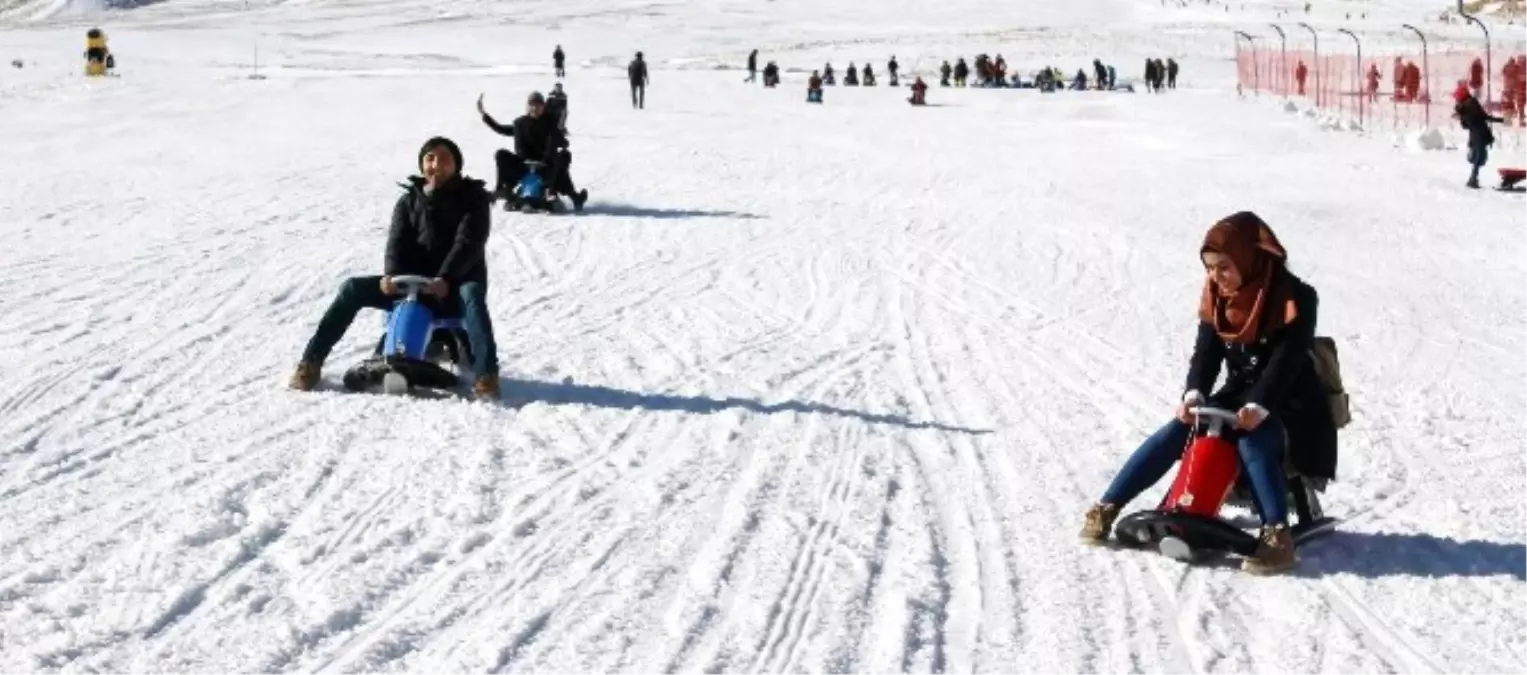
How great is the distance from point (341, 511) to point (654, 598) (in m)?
1.36

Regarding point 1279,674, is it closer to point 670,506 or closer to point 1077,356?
point 670,506

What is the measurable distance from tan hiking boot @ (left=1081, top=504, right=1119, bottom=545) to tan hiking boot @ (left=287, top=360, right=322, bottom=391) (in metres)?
3.80

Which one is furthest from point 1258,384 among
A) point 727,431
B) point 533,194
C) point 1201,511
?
point 533,194

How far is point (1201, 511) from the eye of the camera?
596cm

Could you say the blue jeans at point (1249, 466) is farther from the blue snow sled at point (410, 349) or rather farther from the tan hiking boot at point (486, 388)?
the blue snow sled at point (410, 349)

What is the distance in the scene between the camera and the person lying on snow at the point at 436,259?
27.7 ft

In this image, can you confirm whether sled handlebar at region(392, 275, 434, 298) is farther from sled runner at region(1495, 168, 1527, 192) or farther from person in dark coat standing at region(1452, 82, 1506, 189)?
person in dark coat standing at region(1452, 82, 1506, 189)

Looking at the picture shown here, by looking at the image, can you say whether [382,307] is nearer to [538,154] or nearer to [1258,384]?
[1258,384]

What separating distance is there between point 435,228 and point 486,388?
0.87 metres

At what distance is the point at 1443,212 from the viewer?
19.2 m

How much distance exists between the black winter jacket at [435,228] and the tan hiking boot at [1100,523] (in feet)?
11.5

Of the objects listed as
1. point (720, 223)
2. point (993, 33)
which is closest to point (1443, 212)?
point (720, 223)

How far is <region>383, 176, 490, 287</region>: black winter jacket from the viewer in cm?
861

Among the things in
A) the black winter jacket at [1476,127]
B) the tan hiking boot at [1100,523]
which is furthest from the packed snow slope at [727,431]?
the black winter jacket at [1476,127]
